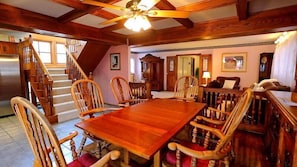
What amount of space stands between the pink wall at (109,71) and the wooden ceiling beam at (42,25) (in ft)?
3.08

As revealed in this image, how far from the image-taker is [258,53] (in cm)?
632

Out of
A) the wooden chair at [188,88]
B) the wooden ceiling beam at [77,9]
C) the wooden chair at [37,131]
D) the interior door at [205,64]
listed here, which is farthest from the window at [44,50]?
the interior door at [205,64]

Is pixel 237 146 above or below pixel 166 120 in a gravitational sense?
below

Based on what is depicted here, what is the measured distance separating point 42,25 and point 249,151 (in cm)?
388

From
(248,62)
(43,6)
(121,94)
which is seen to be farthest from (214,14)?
(248,62)

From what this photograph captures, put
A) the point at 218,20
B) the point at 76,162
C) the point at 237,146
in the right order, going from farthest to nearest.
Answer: the point at 218,20 → the point at 237,146 → the point at 76,162

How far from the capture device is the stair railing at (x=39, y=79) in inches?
149

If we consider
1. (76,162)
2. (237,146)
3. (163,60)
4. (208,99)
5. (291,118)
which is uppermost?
(163,60)

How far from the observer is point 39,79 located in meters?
4.05

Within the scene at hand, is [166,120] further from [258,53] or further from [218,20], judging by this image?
[258,53]

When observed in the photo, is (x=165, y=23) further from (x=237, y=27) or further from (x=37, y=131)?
(x=37, y=131)

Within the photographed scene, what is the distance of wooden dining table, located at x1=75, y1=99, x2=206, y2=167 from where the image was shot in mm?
1035

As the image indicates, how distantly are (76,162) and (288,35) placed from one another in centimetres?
530

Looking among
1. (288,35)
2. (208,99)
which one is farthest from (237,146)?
(288,35)
